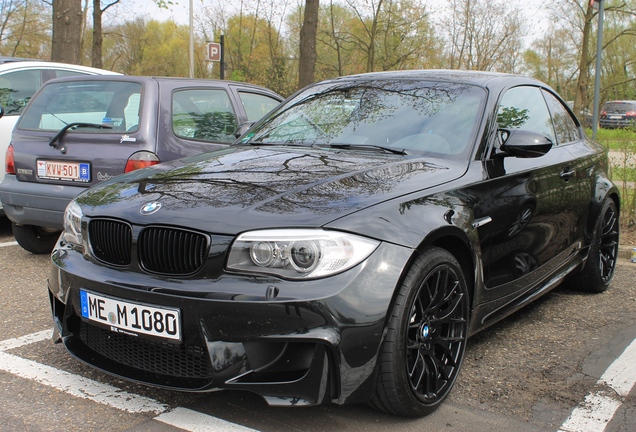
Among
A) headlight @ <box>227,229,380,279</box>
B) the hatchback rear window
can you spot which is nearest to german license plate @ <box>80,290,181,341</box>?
headlight @ <box>227,229,380,279</box>

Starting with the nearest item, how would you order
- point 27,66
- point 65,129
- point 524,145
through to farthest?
point 524,145 < point 65,129 < point 27,66

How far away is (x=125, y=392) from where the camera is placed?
116 inches

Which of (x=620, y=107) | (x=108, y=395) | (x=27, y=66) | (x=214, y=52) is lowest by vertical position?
(x=108, y=395)

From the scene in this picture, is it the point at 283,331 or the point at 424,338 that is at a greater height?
the point at 283,331

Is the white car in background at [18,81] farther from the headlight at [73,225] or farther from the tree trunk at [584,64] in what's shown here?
the tree trunk at [584,64]

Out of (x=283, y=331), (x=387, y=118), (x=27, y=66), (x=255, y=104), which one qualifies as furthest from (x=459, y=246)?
(x=27, y=66)

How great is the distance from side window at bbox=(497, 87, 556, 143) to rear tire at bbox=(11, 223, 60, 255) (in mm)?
4200

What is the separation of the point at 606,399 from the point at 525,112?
1.88m

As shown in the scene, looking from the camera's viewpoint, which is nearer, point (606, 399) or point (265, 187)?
point (265, 187)

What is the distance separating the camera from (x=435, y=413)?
283cm

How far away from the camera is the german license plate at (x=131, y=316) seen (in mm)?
2443

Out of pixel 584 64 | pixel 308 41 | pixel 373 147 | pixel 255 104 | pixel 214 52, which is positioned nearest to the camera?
pixel 373 147

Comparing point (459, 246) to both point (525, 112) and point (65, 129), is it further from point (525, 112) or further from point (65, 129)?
point (65, 129)

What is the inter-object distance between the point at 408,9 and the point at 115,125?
2022cm
